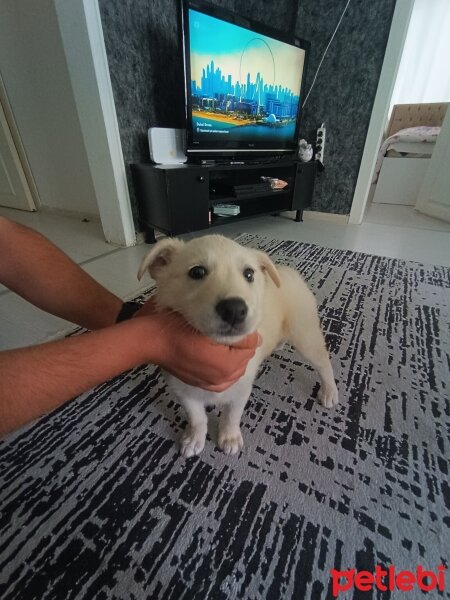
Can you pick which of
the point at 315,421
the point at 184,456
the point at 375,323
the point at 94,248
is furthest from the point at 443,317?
the point at 94,248

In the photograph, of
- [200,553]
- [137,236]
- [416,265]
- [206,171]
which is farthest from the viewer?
[137,236]

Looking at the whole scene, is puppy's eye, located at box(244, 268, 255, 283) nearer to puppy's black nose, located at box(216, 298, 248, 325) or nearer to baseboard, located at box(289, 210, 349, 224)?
puppy's black nose, located at box(216, 298, 248, 325)

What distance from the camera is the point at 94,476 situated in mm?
679

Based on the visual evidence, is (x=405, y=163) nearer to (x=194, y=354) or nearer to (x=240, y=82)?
(x=240, y=82)

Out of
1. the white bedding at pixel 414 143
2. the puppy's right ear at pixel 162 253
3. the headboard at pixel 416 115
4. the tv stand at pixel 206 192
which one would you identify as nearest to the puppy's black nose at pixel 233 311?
the puppy's right ear at pixel 162 253

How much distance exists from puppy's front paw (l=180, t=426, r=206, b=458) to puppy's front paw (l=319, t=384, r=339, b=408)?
0.37 meters

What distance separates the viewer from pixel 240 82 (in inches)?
85.9

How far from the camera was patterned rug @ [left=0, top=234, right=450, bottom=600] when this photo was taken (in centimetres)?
53

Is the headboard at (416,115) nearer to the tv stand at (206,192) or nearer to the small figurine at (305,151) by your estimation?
the small figurine at (305,151)

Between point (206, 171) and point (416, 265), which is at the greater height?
point (206, 171)

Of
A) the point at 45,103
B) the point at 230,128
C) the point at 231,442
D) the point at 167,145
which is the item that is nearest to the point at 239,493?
the point at 231,442

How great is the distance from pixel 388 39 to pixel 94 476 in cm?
346

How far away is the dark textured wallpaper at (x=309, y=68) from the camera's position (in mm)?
1880

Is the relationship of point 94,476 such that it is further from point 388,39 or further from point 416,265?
point 388,39
